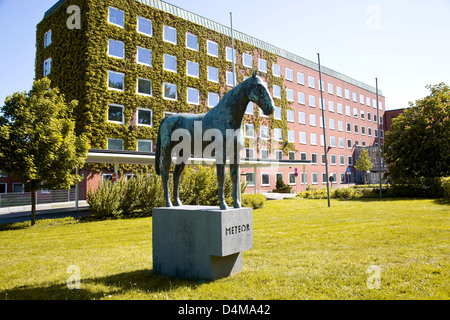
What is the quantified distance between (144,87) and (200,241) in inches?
1089

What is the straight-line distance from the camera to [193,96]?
115 ft

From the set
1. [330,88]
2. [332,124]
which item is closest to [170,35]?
[330,88]

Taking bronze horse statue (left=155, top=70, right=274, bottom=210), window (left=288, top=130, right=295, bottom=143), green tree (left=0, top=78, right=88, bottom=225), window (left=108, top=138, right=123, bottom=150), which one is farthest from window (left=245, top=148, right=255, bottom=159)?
bronze horse statue (left=155, top=70, right=274, bottom=210)

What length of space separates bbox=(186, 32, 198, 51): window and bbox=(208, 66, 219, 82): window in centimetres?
284

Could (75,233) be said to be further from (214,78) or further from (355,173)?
(355,173)

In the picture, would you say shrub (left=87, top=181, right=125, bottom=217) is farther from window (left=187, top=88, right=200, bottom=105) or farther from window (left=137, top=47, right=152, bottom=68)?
window (left=187, top=88, right=200, bottom=105)

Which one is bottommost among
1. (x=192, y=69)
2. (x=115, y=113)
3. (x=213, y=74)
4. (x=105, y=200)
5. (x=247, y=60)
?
(x=105, y=200)

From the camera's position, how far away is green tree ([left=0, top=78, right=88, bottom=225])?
44.8 feet

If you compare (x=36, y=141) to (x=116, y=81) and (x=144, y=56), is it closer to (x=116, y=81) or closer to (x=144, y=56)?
(x=116, y=81)

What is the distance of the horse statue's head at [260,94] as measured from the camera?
5456 millimetres

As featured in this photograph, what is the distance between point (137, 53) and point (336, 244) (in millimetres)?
27573

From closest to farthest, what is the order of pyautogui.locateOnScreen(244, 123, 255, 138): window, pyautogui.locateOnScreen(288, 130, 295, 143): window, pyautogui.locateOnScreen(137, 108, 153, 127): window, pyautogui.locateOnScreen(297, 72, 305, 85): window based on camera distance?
pyautogui.locateOnScreen(137, 108, 153, 127): window
pyautogui.locateOnScreen(244, 123, 255, 138): window
pyautogui.locateOnScreen(288, 130, 295, 143): window
pyautogui.locateOnScreen(297, 72, 305, 85): window

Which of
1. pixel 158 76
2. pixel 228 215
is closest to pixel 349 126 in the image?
pixel 158 76

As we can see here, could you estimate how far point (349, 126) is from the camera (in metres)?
60.3
